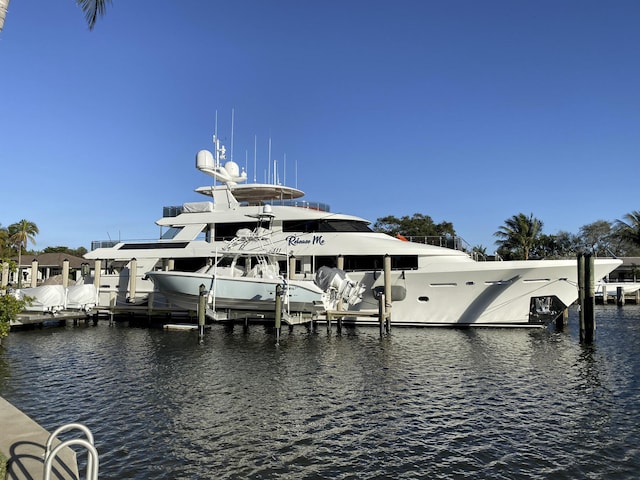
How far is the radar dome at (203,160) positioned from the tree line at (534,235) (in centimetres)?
1648

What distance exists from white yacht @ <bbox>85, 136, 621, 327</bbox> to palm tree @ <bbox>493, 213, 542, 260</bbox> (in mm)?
28191

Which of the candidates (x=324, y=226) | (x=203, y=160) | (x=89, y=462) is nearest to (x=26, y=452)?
(x=89, y=462)

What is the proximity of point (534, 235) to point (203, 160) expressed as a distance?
36550mm

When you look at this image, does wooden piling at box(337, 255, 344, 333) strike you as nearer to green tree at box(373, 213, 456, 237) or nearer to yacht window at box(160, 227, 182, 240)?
yacht window at box(160, 227, 182, 240)

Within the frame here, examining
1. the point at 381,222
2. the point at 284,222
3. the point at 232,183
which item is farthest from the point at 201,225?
the point at 381,222

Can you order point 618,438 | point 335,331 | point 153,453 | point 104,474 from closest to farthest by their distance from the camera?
1. point 104,474
2. point 153,453
3. point 618,438
4. point 335,331

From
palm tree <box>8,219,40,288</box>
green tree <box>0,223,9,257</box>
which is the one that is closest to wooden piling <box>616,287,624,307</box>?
green tree <box>0,223,9,257</box>

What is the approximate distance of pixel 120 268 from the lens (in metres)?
29.1

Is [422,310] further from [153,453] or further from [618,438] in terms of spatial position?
[153,453]

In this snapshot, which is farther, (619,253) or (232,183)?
(619,253)

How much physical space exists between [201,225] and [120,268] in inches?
292

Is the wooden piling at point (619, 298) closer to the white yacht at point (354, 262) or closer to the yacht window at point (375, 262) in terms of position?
the white yacht at point (354, 262)

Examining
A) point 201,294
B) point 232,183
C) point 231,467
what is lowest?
point 231,467

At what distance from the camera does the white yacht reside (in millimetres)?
20469
